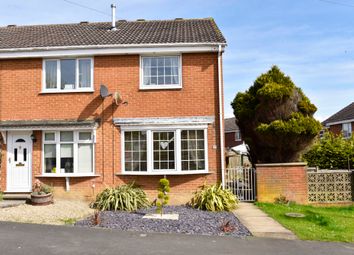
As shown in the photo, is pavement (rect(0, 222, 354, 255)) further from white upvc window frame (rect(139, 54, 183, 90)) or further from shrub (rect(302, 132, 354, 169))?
shrub (rect(302, 132, 354, 169))

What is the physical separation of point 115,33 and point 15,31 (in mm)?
5063

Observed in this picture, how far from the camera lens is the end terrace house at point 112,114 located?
14.0 meters

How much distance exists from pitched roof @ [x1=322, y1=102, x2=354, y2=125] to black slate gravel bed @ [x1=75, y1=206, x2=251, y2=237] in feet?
93.5

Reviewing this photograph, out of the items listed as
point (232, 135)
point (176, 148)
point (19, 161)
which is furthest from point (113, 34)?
point (232, 135)

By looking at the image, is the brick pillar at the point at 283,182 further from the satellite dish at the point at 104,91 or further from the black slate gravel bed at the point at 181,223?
the satellite dish at the point at 104,91

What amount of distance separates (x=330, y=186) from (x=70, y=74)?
10415 mm

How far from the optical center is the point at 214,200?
40.7 feet

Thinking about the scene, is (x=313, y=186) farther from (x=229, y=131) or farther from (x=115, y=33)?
(x=229, y=131)

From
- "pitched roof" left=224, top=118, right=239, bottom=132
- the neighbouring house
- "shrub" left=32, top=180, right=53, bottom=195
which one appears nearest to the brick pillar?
"shrub" left=32, top=180, right=53, bottom=195

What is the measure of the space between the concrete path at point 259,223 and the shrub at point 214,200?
360mm

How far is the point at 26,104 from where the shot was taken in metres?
14.6

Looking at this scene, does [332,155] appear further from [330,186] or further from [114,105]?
[114,105]

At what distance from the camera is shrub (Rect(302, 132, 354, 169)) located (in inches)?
659

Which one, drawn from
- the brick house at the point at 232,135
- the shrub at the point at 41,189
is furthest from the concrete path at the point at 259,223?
the brick house at the point at 232,135
